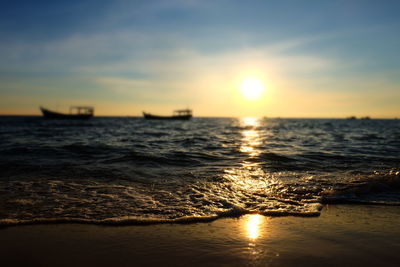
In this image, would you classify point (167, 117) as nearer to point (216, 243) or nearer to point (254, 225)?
point (254, 225)

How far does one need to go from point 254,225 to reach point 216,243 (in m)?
1.05

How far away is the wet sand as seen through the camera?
3.51 m

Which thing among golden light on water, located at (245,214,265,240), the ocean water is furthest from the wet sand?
the ocean water

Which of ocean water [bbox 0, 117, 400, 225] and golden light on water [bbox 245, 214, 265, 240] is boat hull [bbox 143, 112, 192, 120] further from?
golden light on water [bbox 245, 214, 265, 240]

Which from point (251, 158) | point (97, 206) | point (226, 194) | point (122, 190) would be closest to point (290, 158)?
point (251, 158)

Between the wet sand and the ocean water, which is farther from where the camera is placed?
the ocean water

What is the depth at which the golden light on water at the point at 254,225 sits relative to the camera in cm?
435

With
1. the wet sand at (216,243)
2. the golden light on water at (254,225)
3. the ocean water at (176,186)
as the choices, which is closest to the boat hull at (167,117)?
the ocean water at (176,186)

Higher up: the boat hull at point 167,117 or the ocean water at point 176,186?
the boat hull at point 167,117

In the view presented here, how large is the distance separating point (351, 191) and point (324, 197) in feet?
3.81

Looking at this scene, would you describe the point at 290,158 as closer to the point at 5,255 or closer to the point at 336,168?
the point at 336,168

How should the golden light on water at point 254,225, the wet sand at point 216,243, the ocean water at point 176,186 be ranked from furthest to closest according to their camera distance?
the ocean water at point 176,186, the golden light on water at point 254,225, the wet sand at point 216,243

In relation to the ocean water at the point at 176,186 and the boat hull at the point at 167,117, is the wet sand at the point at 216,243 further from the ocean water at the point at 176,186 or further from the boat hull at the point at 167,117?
the boat hull at the point at 167,117

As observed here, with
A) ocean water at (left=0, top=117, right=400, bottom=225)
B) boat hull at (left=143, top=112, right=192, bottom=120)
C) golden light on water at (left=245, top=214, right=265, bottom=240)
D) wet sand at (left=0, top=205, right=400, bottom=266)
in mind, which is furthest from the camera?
boat hull at (left=143, top=112, right=192, bottom=120)
